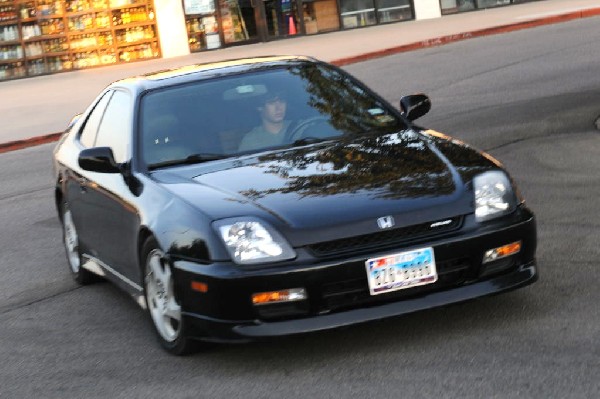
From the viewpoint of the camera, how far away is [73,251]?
9.09 meters

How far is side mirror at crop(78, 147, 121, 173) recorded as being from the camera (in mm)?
7496

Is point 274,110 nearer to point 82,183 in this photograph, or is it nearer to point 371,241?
point 82,183

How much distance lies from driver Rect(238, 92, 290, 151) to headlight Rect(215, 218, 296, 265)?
50.3 inches

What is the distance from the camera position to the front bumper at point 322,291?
240 inches

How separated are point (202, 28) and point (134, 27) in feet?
5.79

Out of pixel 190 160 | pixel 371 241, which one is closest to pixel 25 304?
pixel 190 160

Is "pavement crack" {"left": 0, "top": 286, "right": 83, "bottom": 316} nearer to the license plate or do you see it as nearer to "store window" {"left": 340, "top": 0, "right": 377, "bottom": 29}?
the license plate

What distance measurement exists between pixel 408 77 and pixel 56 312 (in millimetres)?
14124

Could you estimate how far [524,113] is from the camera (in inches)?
600

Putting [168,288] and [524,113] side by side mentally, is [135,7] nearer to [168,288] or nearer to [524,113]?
[524,113]

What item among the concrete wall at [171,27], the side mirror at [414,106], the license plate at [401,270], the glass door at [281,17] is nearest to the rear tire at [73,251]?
the side mirror at [414,106]

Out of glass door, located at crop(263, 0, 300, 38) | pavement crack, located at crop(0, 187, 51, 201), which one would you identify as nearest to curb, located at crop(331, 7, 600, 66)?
glass door, located at crop(263, 0, 300, 38)

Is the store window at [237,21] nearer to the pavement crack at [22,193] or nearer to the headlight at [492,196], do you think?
the pavement crack at [22,193]

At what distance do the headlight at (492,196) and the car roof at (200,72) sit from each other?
6.38 ft
